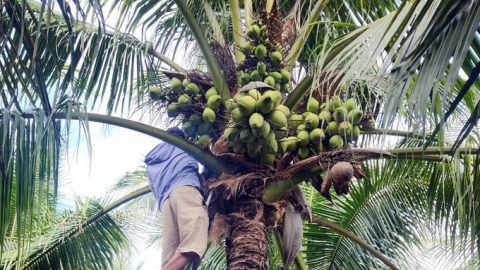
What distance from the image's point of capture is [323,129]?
258 centimetres

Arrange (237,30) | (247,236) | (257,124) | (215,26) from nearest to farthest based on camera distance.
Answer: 1. (257,124)
2. (247,236)
3. (237,30)
4. (215,26)

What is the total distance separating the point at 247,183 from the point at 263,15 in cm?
83

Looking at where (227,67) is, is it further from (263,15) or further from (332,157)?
(332,157)

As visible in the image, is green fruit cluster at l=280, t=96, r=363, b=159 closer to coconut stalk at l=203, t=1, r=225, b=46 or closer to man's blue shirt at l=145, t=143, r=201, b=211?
man's blue shirt at l=145, t=143, r=201, b=211

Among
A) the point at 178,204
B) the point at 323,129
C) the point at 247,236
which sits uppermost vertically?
the point at 323,129

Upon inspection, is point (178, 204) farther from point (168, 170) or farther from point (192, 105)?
point (192, 105)

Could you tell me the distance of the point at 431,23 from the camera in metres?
1.68

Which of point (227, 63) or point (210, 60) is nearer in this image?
point (210, 60)

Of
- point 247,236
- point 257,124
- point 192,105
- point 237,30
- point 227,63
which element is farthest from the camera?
point 237,30

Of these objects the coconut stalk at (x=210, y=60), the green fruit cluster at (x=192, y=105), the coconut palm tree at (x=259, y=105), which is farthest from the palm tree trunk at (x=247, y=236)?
the coconut stalk at (x=210, y=60)

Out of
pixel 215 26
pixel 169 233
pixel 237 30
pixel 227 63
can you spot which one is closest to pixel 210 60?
pixel 227 63

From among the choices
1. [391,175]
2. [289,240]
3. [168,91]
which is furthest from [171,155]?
[391,175]

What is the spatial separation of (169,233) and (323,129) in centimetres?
85

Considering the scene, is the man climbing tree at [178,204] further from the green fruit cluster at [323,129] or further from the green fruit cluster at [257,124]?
the green fruit cluster at [323,129]
